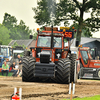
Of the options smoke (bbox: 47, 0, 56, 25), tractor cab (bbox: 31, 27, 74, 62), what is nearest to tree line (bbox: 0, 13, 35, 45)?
smoke (bbox: 47, 0, 56, 25)

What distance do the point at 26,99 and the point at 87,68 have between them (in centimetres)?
1357

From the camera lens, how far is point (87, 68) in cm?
2295

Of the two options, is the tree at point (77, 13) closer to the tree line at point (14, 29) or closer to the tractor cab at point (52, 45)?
the tractor cab at point (52, 45)

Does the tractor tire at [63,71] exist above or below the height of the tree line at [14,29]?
below

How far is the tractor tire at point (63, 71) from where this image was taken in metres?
13.6

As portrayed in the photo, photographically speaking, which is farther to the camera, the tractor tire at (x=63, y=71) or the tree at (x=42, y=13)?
the tree at (x=42, y=13)

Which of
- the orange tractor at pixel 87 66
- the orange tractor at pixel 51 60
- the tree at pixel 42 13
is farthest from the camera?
the tree at pixel 42 13

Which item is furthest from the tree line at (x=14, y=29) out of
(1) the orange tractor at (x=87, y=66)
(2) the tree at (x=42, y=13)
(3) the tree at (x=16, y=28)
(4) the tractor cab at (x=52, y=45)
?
(4) the tractor cab at (x=52, y=45)

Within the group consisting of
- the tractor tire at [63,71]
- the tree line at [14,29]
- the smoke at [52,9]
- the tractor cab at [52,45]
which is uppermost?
the tree line at [14,29]

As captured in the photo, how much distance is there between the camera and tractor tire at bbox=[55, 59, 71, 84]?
13633 millimetres

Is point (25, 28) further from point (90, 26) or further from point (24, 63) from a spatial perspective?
point (24, 63)

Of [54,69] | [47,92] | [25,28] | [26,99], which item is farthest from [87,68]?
[25,28]

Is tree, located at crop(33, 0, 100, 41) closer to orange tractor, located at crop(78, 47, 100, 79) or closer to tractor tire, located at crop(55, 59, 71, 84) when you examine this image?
orange tractor, located at crop(78, 47, 100, 79)

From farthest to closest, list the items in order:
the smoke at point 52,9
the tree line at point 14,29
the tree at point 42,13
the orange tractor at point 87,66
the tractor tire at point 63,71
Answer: the tree line at point 14,29, the tree at point 42,13, the smoke at point 52,9, the orange tractor at point 87,66, the tractor tire at point 63,71
